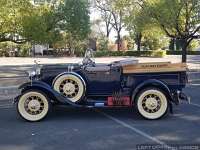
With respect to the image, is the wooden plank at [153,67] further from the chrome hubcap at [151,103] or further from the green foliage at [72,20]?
the green foliage at [72,20]

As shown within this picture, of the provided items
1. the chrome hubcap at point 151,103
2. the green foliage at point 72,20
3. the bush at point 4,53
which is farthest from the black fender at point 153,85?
the bush at point 4,53

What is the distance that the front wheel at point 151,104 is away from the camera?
9.33m

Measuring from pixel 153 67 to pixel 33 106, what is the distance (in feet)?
8.83

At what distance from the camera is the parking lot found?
7.35m

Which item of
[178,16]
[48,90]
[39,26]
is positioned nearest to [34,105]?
[48,90]

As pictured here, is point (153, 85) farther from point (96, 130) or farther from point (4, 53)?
point (4, 53)

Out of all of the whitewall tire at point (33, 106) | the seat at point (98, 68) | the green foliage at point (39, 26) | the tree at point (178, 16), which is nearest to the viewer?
the whitewall tire at point (33, 106)

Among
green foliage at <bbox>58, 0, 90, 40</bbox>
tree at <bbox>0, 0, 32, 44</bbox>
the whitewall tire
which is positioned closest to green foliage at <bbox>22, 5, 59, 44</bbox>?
tree at <bbox>0, 0, 32, 44</bbox>

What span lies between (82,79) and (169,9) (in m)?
15.5

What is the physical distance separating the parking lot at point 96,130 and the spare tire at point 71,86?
1.70ft

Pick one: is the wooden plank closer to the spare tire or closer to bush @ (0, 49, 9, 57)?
the spare tire

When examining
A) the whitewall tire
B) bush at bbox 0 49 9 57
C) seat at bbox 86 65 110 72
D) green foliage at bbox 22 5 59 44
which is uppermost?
green foliage at bbox 22 5 59 44

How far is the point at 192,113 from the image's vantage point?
10.1 m

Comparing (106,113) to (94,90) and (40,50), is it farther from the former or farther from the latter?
(40,50)
